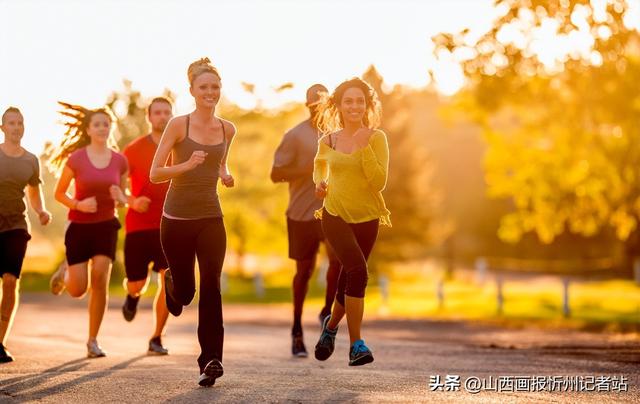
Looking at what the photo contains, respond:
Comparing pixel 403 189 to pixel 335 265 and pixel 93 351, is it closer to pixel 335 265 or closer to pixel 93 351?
pixel 335 265

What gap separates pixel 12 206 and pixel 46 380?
2.35m

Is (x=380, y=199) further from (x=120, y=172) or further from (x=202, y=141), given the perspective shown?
(x=120, y=172)

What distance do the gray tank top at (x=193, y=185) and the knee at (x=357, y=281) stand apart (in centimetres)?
116

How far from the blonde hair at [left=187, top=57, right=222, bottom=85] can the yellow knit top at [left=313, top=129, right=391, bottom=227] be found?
3.69 ft

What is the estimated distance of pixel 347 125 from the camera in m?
8.15

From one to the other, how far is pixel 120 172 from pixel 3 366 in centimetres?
215

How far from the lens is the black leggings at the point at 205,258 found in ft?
24.1

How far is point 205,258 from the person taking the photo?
7.44 metres

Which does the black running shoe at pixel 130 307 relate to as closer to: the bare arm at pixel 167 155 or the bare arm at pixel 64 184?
the bare arm at pixel 64 184

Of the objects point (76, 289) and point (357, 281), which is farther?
point (76, 289)

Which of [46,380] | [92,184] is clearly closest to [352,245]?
[46,380]

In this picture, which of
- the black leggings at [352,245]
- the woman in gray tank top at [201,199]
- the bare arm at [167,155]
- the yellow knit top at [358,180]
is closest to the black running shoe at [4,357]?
the woman in gray tank top at [201,199]

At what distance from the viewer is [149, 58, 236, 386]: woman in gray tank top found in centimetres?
737

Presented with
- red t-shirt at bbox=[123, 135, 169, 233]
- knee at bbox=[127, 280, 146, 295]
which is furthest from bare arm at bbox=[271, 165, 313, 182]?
knee at bbox=[127, 280, 146, 295]
